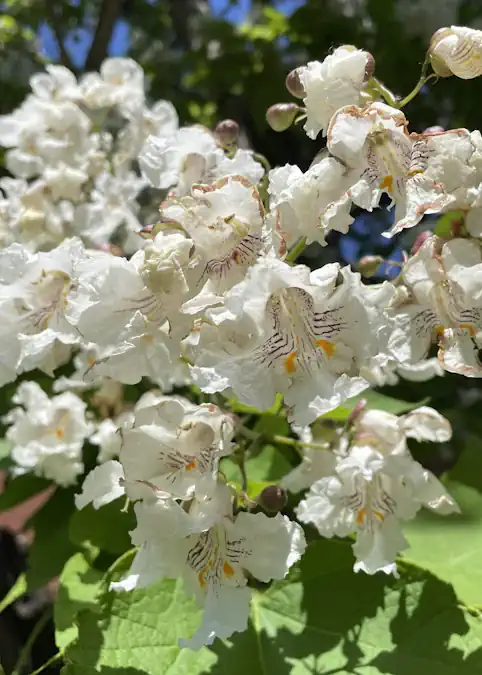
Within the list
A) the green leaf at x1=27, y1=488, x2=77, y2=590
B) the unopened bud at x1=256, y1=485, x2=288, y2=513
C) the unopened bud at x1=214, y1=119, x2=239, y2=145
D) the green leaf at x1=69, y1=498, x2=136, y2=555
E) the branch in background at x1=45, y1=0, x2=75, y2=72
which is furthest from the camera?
the branch in background at x1=45, y1=0, x2=75, y2=72

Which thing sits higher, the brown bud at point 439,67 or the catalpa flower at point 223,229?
the brown bud at point 439,67

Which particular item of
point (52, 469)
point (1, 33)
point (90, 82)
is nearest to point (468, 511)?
point (52, 469)

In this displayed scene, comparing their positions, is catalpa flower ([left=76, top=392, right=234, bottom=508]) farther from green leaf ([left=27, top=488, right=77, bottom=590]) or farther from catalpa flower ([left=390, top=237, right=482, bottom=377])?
green leaf ([left=27, top=488, right=77, bottom=590])

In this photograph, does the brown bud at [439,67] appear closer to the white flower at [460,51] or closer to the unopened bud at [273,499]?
the white flower at [460,51]


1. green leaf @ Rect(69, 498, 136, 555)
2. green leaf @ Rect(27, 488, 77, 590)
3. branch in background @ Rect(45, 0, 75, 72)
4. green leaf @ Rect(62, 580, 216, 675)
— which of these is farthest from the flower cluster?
branch in background @ Rect(45, 0, 75, 72)

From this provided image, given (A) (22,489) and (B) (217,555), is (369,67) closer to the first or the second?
(B) (217,555)

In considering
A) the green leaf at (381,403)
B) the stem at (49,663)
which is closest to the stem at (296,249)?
the green leaf at (381,403)

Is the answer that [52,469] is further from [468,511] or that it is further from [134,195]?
[468,511]

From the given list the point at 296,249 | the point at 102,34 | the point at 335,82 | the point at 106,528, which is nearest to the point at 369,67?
the point at 335,82
